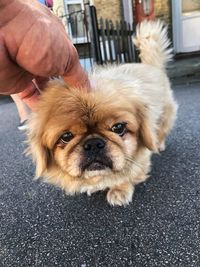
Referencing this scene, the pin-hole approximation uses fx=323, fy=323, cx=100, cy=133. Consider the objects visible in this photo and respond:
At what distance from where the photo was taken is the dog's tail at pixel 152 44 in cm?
258

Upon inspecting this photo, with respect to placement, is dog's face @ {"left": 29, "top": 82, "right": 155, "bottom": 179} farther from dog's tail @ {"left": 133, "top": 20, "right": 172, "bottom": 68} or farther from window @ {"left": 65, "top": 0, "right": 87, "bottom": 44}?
window @ {"left": 65, "top": 0, "right": 87, "bottom": 44}

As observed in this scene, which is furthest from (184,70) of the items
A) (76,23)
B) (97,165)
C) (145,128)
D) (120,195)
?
(97,165)

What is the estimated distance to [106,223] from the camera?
156 cm

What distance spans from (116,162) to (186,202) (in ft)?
1.44

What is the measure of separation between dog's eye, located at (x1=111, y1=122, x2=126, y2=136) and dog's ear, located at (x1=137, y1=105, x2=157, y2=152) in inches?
5.8

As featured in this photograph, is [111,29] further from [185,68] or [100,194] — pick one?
[100,194]

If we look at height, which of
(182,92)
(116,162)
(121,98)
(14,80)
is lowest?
(182,92)

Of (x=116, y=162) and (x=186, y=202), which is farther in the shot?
(x=186, y=202)

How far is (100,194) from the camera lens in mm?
1861

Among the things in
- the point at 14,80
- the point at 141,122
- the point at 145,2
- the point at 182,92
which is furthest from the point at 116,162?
the point at 145,2

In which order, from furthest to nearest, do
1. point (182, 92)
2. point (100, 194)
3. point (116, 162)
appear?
point (182, 92), point (100, 194), point (116, 162)

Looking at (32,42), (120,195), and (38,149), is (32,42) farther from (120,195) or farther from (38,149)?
(120,195)

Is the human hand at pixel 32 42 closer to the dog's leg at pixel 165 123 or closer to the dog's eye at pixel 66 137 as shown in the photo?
the dog's eye at pixel 66 137

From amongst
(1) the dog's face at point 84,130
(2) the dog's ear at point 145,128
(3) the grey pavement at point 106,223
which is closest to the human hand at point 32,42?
(1) the dog's face at point 84,130
